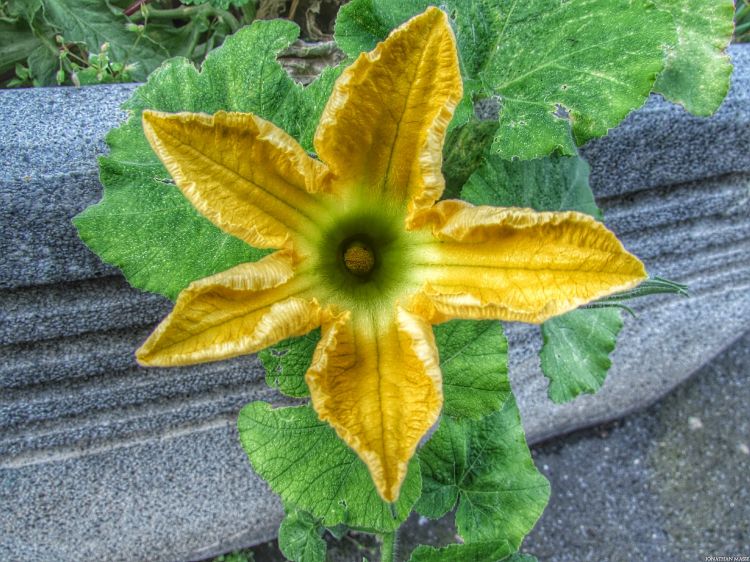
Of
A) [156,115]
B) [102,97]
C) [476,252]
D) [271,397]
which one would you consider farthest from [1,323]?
[476,252]

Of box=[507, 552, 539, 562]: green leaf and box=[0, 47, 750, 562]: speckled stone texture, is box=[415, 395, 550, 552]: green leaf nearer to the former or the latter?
box=[507, 552, 539, 562]: green leaf

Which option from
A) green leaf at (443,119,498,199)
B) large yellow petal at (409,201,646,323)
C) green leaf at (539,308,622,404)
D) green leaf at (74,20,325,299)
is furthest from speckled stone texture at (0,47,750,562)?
large yellow petal at (409,201,646,323)

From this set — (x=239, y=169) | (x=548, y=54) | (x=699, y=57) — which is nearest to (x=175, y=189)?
(x=239, y=169)

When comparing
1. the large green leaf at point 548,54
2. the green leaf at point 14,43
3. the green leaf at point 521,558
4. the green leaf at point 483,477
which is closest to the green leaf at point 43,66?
the green leaf at point 14,43

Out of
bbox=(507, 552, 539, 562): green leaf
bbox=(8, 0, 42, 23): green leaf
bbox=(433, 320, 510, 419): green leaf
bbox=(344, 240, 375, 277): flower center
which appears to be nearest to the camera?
bbox=(344, 240, 375, 277): flower center

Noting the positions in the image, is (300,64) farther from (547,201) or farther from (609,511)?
(609,511)

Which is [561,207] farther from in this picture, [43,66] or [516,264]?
[43,66]

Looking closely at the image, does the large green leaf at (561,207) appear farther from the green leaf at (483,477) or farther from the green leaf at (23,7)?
the green leaf at (23,7)

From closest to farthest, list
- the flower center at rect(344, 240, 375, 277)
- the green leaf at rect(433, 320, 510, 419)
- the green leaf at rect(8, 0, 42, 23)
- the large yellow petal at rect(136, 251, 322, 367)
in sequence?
the large yellow petal at rect(136, 251, 322, 367) < the flower center at rect(344, 240, 375, 277) < the green leaf at rect(433, 320, 510, 419) < the green leaf at rect(8, 0, 42, 23)

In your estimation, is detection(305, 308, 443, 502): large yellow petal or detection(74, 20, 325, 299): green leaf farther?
detection(74, 20, 325, 299): green leaf
